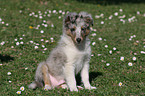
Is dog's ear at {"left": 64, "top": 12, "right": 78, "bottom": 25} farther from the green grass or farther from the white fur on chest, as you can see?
the green grass

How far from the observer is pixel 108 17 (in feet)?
45.5

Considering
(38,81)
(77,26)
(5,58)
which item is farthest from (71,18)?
(5,58)

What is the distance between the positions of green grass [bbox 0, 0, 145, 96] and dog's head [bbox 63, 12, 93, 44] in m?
1.31

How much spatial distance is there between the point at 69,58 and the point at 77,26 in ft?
2.54

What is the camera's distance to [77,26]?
211 inches

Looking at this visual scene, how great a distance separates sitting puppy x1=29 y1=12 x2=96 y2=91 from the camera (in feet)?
17.7

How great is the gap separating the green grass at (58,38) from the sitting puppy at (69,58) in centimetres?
29

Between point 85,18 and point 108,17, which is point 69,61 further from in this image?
Result: point 108,17

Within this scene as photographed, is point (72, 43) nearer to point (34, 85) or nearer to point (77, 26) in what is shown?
point (77, 26)

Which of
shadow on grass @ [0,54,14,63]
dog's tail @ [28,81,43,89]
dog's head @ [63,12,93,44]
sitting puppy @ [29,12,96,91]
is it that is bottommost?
shadow on grass @ [0,54,14,63]

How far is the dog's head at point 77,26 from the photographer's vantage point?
5.32 metres

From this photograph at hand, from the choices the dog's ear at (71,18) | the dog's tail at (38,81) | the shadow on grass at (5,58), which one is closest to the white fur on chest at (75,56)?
the dog's ear at (71,18)

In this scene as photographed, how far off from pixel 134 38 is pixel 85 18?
17.4ft

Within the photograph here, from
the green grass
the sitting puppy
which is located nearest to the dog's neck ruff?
the sitting puppy
